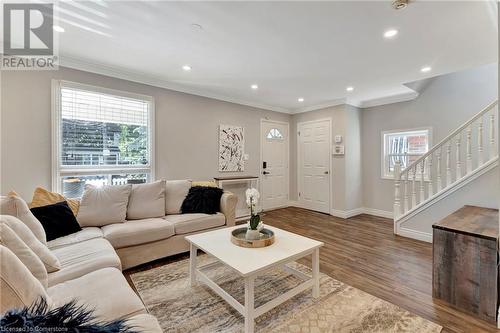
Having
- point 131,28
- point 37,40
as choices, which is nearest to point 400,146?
point 131,28

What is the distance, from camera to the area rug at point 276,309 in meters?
1.64

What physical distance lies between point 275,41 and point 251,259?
2.17 metres

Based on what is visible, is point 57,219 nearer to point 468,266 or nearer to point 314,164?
point 468,266

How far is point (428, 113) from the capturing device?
4.14m

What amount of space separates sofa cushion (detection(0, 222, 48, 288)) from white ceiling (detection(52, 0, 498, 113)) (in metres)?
1.81

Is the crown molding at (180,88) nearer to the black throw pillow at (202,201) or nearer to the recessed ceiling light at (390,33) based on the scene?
the black throw pillow at (202,201)

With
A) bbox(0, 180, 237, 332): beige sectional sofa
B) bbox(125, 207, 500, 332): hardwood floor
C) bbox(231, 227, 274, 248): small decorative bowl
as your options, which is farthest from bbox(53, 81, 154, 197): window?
bbox(231, 227, 274, 248): small decorative bowl

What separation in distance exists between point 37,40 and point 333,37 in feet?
10.5

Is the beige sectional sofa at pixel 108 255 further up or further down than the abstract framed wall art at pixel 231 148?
further down

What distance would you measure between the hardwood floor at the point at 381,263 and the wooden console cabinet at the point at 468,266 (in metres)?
0.11

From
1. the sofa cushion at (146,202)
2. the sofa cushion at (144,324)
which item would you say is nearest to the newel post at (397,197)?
the sofa cushion at (146,202)

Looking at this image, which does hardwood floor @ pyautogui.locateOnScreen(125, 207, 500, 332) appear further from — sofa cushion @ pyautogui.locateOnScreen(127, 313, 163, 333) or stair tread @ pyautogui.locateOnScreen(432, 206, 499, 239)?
sofa cushion @ pyautogui.locateOnScreen(127, 313, 163, 333)

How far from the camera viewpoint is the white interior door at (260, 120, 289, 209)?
5199mm

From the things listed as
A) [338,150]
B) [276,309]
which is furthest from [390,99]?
[276,309]
